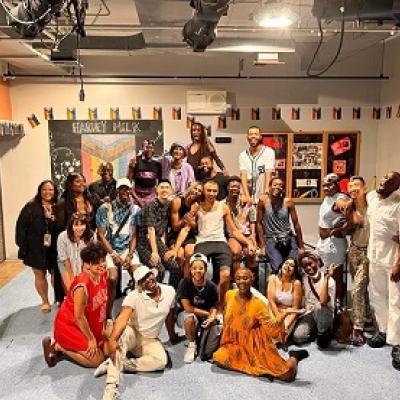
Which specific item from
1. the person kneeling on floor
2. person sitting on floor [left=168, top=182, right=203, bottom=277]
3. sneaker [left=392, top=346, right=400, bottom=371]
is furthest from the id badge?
sneaker [left=392, top=346, right=400, bottom=371]

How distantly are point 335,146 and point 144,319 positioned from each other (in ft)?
14.0

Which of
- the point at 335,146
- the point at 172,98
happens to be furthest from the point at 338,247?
the point at 172,98

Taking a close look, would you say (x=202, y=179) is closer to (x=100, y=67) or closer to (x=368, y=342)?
(x=368, y=342)

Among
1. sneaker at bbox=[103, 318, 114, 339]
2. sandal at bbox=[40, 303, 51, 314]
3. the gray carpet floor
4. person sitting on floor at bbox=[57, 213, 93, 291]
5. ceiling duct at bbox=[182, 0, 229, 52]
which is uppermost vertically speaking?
ceiling duct at bbox=[182, 0, 229, 52]

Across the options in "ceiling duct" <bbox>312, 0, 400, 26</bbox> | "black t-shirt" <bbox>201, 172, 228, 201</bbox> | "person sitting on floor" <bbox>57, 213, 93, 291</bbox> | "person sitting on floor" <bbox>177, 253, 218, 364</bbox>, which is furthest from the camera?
"black t-shirt" <bbox>201, 172, 228, 201</bbox>

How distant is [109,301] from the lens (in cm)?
338

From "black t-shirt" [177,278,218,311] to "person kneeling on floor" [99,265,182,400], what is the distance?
18cm

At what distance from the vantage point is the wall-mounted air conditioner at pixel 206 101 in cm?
607

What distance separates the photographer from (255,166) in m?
4.74

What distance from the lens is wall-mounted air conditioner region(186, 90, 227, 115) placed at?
607 cm

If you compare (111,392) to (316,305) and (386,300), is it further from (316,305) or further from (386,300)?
(386,300)

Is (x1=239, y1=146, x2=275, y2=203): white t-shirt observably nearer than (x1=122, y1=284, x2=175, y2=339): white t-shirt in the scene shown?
No

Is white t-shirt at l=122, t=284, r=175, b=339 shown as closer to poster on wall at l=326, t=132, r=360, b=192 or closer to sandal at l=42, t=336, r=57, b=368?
sandal at l=42, t=336, r=57, b=368

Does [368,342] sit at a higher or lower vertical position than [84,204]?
lower
